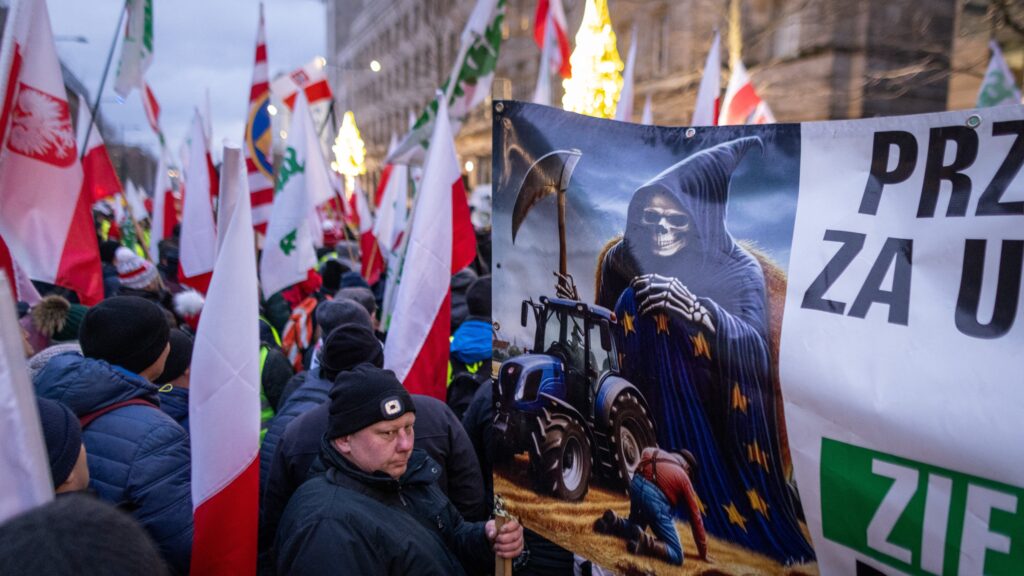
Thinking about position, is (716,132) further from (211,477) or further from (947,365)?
(211,477)

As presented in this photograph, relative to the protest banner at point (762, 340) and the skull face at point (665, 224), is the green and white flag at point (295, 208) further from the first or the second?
the skull face at point (665, 224)

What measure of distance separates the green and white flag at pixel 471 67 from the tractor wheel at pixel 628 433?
4.61 m

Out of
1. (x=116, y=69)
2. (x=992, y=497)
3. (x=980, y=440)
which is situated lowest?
(x=992, y=497)

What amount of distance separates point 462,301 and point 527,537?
3213mm

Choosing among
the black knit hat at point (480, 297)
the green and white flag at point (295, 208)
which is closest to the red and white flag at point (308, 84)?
the green and white flag at point (295, 208)

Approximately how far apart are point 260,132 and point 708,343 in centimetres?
628

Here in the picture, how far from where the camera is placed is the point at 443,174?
359 cm

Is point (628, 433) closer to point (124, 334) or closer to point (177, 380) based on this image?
point (124, 334)

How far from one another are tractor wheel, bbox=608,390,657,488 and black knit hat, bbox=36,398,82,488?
1494 millimetres

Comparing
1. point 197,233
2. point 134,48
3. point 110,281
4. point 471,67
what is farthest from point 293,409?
point 134,48

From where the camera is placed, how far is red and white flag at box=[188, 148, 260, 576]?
88.3 inches

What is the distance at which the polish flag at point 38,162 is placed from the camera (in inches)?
120

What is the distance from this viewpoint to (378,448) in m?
2.19

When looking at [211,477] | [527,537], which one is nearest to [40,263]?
[211,477]
